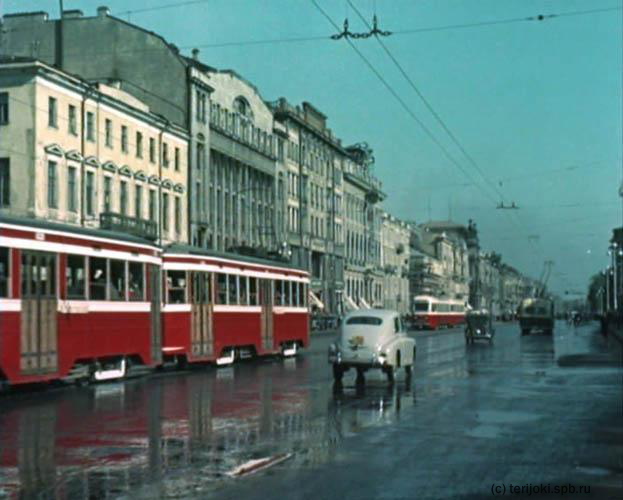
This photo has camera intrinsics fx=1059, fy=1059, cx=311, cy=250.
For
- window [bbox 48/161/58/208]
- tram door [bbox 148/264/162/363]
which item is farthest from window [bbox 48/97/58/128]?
tram door [bbox 148/264/162/363]

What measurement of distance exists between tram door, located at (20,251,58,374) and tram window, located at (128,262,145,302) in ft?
13.8

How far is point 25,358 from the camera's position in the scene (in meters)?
20.9

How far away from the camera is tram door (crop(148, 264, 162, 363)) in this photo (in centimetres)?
2764

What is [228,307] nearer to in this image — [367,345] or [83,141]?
[367,345]

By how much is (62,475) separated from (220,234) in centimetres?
5984

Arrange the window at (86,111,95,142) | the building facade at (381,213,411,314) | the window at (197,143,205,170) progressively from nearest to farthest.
A: the window at (86,111,95,142) → the window at (197,143,205,170) → the building facade at (381,213,411,314)

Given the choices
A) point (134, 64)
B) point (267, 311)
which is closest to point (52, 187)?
point (267, 311)

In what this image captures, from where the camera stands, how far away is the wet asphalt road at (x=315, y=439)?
1051 centimetres

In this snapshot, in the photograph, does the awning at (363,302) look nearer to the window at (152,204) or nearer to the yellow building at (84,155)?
the yellow building at (84,155)

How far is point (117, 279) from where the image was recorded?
83.7 ft

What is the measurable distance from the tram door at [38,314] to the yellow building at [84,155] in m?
25.1

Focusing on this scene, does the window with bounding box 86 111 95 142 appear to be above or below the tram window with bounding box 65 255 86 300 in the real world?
above

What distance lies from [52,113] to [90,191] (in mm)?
5057

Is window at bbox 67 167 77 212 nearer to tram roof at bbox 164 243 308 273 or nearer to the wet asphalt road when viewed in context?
tram roof at bbox 164 243 308 273
